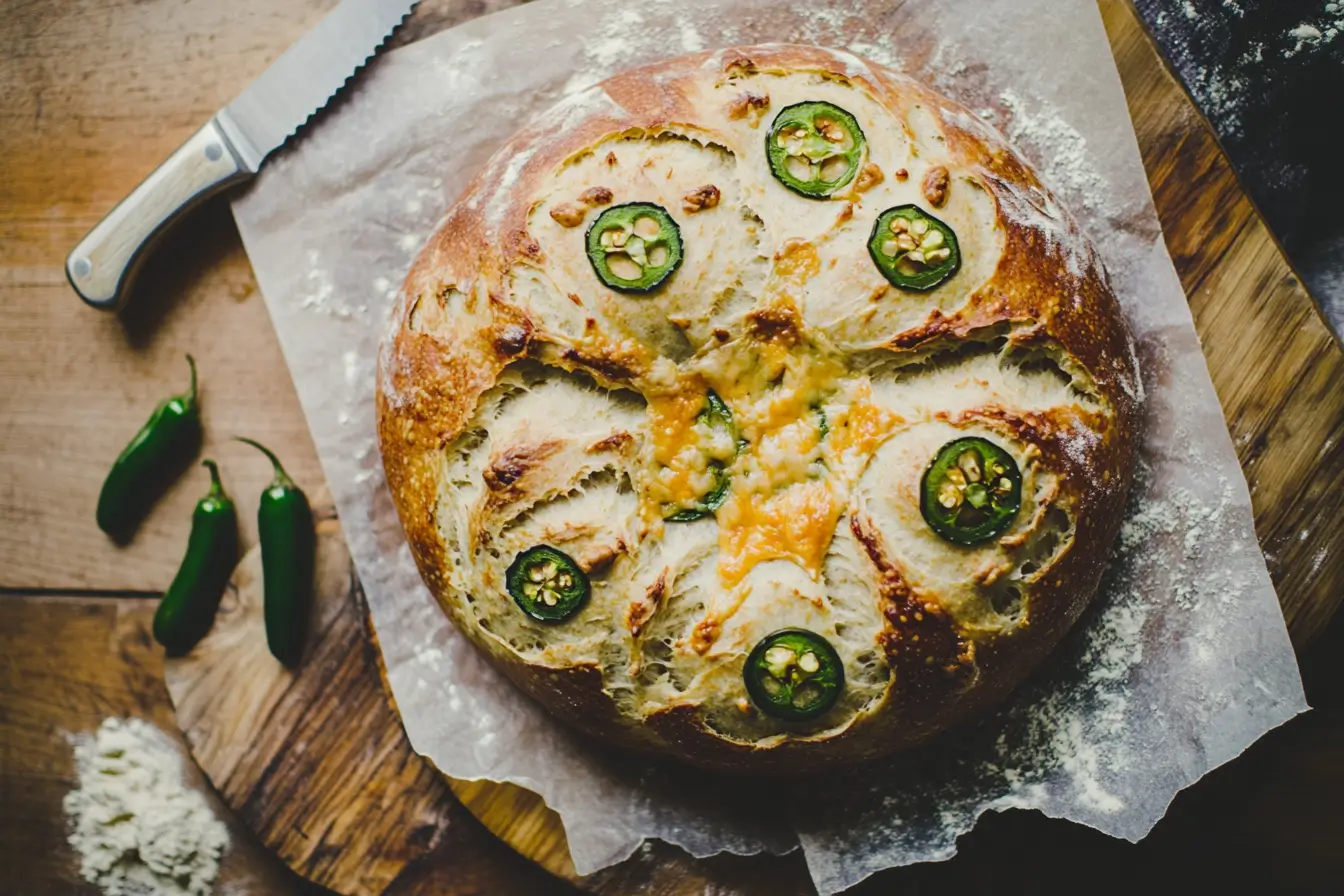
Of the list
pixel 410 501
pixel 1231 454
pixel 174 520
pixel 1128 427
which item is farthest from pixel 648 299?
pixel 174 520

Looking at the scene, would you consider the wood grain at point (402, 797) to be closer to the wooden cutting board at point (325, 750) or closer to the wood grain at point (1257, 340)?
the wooden cutting board at point (325, 750)

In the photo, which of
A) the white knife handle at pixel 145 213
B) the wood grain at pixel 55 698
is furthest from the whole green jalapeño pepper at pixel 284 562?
the white knife handle at pixel 145 213

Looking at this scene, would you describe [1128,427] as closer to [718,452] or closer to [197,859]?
[718,452]

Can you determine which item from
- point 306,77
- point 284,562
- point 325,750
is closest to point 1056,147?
point 306,77

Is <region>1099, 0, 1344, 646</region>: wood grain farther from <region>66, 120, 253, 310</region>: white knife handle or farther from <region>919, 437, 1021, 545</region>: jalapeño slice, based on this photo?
<region>66, 120, 253, 310</region>: white knife handle

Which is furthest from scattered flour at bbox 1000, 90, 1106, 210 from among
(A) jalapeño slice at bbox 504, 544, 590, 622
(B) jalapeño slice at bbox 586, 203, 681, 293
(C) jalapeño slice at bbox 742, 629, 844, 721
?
(A) jalapeño slice at bbox 504, 544, 590, 622

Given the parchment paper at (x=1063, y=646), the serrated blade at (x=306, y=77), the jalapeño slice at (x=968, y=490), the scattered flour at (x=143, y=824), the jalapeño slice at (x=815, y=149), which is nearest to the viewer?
the jalapeño slice at (x=968, y=490)

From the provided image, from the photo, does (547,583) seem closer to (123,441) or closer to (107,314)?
(123,441)
